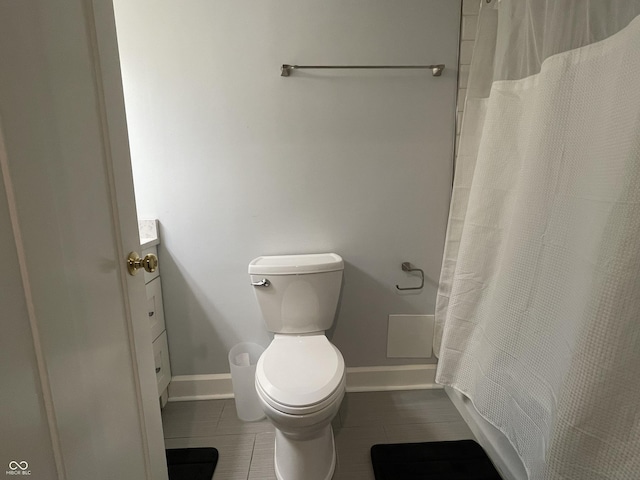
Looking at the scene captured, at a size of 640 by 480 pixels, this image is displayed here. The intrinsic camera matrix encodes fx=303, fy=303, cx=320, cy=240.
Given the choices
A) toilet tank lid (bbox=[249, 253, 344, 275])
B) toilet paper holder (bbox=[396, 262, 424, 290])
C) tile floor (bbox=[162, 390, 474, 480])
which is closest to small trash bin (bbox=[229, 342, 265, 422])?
tile floor (bbox=[162, 390, 474, 480])

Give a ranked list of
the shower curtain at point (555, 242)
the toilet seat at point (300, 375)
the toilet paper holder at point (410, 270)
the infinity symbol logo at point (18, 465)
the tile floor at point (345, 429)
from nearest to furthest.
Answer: the infinity symbol logo at point (18, 465) < the shower curtain at point (555, 242) < the toilet seat at point (300, 375) < the tile floor at point (345, 429) < the toilet paper holder at point (410, 270)

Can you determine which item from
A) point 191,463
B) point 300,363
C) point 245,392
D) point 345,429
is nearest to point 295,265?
point 300,363

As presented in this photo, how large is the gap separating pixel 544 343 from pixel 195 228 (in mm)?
1420

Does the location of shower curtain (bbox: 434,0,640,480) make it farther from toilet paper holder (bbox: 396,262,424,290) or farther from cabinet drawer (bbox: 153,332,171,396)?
cabinet drawer (bbox: 153,332,171,396)

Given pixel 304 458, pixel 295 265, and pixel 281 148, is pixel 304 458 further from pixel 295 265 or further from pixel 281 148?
pixel 281 148

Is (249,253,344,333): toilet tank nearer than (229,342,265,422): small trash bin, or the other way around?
(249,253,344,333): toilet tank

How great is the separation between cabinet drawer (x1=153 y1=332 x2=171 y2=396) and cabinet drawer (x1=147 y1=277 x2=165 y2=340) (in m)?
0.05

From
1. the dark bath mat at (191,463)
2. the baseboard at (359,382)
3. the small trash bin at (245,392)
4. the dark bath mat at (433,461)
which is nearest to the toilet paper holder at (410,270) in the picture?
the baseboard at (359,382)

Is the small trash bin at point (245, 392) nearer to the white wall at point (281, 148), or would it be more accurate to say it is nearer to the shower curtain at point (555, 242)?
the white wall at point (281, 148)

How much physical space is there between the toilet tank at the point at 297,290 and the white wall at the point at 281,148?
154 millimetres

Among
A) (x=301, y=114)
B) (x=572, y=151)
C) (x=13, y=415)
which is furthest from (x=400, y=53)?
(x=13, y=415)

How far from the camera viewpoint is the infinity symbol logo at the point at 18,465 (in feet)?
1.27

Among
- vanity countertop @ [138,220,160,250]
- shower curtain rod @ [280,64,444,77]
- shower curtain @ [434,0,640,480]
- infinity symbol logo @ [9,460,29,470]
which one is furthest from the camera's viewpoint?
vanity countertop @ [138,220,160,250]

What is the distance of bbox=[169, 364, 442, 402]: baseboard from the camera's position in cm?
159
